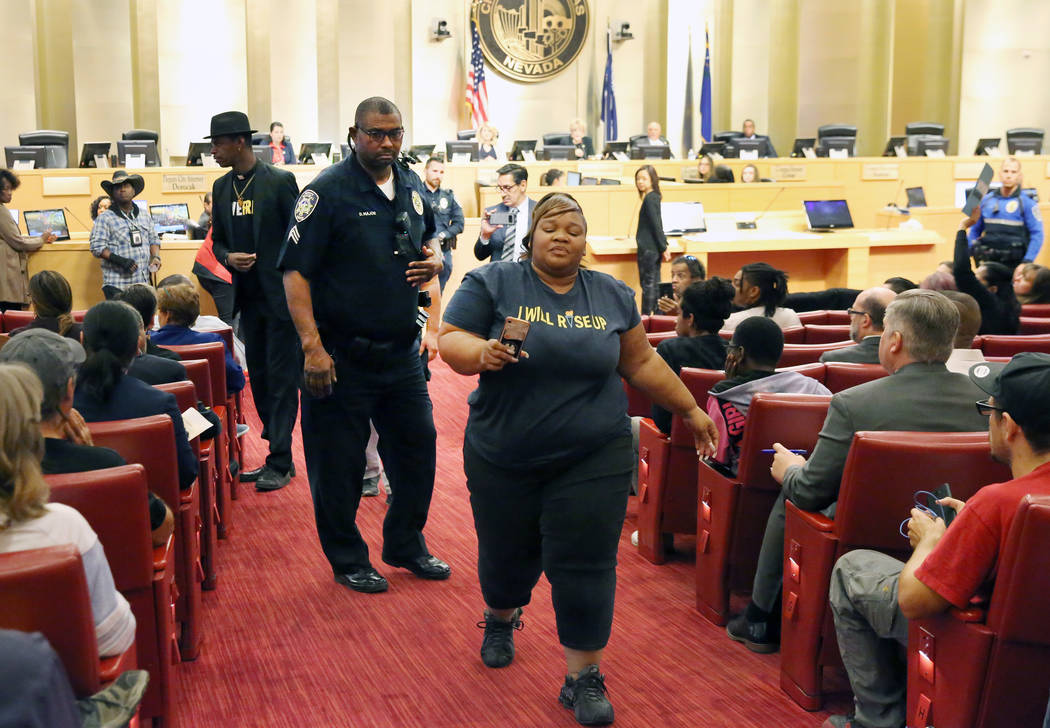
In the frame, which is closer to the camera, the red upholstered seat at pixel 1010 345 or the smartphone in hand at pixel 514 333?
Answer: the smartphone in hand at pixel 514 333

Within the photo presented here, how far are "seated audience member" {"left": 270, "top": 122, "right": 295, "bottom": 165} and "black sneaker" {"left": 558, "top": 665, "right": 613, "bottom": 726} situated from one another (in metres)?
10.0

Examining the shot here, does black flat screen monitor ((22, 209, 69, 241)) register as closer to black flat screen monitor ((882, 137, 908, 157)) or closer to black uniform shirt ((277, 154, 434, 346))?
black uniform shirt ((277, 154, 434, 346))

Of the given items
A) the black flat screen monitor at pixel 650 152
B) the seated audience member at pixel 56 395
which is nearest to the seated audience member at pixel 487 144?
the black flat screen monitor at pixel 650 152

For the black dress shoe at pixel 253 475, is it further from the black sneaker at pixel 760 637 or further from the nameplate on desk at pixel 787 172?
the nameplate on desk at pixel 787 172

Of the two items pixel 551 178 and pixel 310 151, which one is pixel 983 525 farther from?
pixel 310 151

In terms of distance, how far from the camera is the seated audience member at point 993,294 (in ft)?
17.4

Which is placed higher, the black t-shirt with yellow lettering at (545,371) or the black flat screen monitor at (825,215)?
the black flat screen monitor at (825,215)

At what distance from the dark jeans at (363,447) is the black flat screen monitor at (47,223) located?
5924 millimetres

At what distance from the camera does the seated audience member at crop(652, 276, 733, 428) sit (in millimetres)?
4234

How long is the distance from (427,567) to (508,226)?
3758 mm

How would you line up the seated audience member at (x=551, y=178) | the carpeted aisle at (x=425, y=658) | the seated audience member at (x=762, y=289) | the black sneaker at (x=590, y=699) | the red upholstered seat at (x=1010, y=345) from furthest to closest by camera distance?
the seated audience member at (x=551, y=178) → the seated audience member at (x=762, y=289) → the red upholstered seat at (x=1010, y=345) → the carpeted aisle at (x=425, y=658) → the black sneaker at (x=590, y=699)

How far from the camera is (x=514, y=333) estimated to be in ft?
8.64

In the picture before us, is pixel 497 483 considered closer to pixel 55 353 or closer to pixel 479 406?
pixel 479 406

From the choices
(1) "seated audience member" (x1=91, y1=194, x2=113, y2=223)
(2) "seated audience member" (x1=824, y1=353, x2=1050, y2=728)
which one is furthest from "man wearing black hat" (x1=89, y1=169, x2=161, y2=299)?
(2) "seated audience member" (x1=824, y1=353, x2=1050, y2=728)
